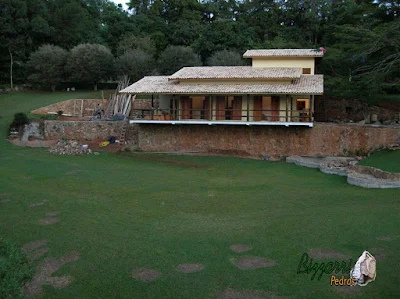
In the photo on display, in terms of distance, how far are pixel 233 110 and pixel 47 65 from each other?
26833mm

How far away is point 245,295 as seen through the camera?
27.1 ft

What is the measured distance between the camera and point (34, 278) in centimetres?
927

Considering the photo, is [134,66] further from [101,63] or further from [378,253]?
[378,253]

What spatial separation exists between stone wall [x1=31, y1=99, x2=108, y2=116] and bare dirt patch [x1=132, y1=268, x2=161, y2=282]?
31.3m

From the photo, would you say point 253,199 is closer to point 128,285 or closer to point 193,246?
point 193,246

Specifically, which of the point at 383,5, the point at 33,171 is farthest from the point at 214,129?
the point at 383,5

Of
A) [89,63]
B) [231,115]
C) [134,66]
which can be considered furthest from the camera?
[89,63]

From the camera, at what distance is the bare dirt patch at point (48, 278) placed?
28.9 ft

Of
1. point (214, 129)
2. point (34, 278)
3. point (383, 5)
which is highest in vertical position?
point (383, 5)

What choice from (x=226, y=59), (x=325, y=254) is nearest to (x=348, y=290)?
(x=325, y=254)

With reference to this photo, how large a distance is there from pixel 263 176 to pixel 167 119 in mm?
9240

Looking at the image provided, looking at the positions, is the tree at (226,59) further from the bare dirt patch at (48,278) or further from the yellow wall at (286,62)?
the bare dirt patch at (48,278)

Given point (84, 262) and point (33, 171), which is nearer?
point (84, 262)

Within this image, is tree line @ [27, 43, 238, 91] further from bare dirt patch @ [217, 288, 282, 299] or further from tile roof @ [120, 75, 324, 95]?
bare dirt patch @ [217, 288, 282, 299]
